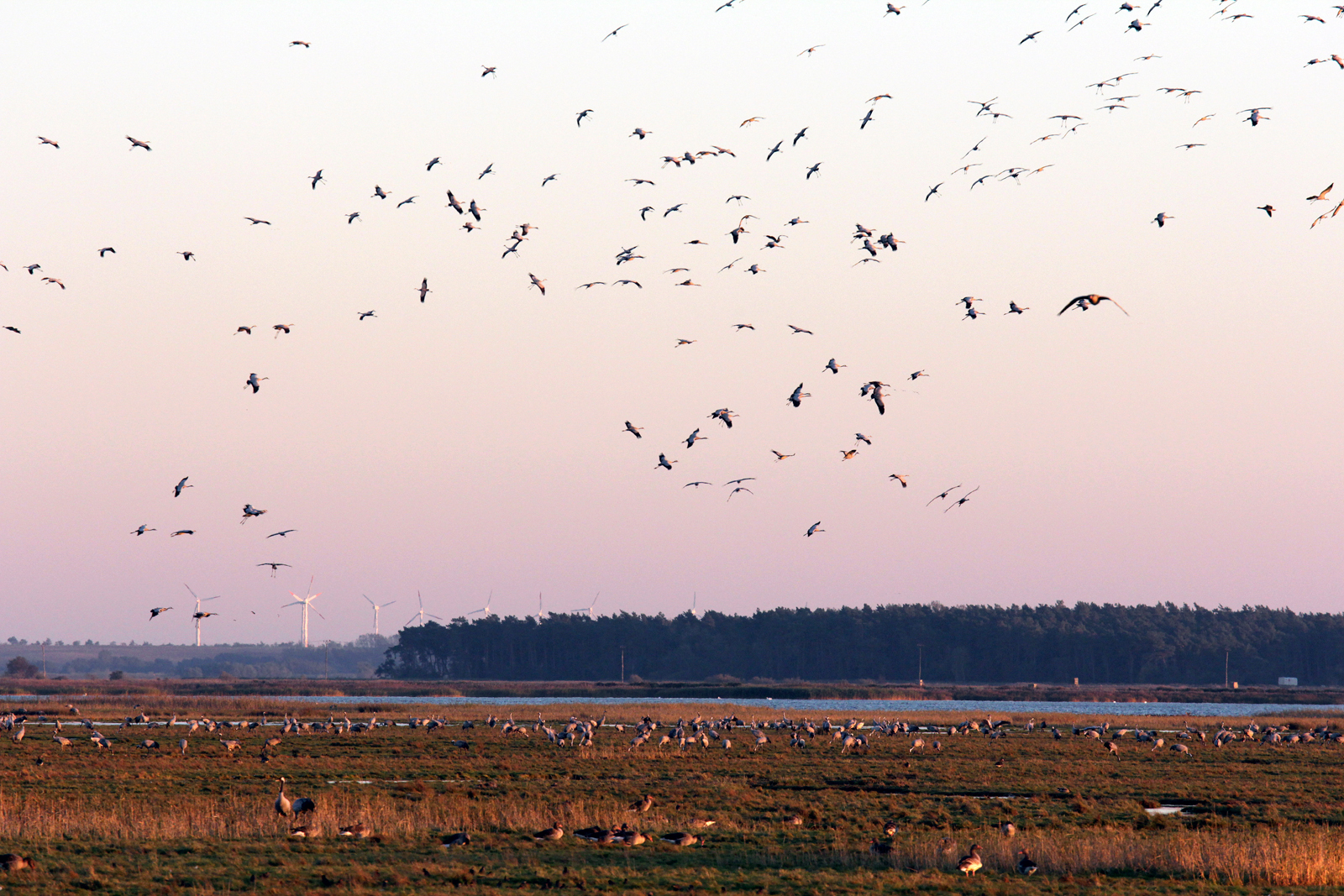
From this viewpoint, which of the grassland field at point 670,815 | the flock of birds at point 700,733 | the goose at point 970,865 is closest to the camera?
the grassland field at point 670,815

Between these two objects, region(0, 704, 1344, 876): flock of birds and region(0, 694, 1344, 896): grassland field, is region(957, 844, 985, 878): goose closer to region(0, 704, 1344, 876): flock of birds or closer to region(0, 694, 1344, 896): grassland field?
region(0, 694, 1344, 896): grassland field

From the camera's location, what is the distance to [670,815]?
3344 cm

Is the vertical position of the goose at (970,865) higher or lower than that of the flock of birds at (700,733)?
higher

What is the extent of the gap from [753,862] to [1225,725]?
6657 centimetres

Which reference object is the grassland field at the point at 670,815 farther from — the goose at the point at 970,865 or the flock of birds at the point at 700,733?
the flock of birds at the point at 700,733

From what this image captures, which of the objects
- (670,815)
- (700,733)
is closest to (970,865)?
(670,815)

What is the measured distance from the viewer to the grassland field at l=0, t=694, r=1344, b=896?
24.5 meters

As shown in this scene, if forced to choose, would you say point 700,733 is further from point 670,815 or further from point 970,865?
point 970,865

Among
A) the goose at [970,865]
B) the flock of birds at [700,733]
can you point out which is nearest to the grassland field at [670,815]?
the goose at [970,865]

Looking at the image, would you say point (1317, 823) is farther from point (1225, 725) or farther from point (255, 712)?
point (255, 712)

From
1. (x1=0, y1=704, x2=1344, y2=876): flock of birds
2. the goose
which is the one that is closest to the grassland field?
the goose

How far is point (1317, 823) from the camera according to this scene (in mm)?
34094

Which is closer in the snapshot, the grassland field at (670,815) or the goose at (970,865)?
the grassland field at (670,815)

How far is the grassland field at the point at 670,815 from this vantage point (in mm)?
24453
